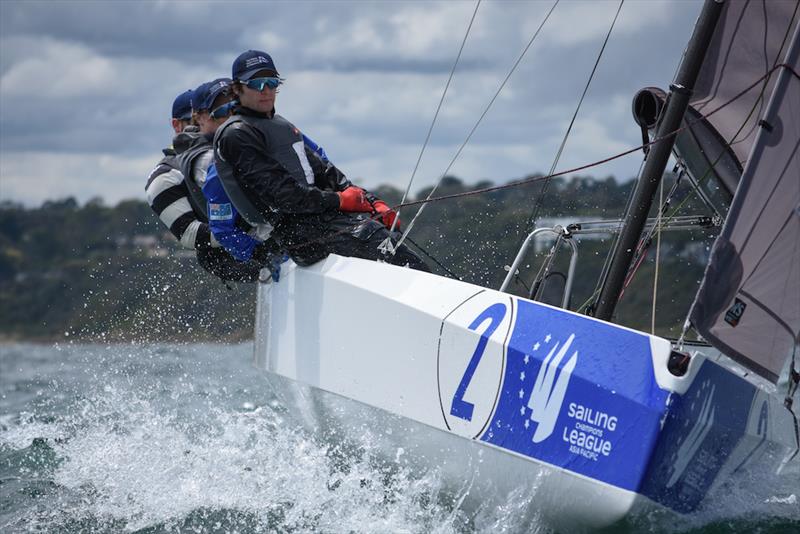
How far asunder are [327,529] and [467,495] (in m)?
0.48

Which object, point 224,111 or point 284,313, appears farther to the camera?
point 224,111

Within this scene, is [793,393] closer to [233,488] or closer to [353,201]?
[353,201]

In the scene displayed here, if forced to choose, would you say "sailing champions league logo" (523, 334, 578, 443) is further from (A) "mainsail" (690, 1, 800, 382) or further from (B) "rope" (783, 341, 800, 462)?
(B) "rope" (783, 341, 800, 462)

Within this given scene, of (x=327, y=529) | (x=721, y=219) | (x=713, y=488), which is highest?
(x=721, y=219)

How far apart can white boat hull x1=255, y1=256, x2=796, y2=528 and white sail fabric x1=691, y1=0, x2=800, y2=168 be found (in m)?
1.31

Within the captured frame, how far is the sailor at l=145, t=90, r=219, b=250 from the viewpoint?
5145 mm

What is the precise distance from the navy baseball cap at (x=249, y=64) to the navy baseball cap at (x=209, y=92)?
670mm

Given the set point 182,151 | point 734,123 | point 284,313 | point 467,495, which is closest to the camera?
point 467,495

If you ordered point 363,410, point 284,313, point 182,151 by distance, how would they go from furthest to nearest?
point 182,151 → point 284,313 → point 363,410

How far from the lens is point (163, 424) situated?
17.7 ft

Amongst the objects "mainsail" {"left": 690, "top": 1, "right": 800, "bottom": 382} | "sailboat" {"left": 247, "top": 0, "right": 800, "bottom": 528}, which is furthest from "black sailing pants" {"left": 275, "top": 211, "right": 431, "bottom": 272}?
"mainsail" {"left": 690, "top": 1, "right": 800, "bottom": 382}

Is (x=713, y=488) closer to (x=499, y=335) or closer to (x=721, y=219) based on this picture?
(x=499, y=335)

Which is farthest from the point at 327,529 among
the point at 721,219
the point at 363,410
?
the point at 721,219

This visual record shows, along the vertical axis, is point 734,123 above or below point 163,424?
above
